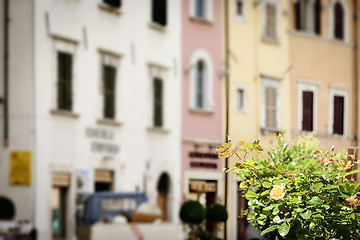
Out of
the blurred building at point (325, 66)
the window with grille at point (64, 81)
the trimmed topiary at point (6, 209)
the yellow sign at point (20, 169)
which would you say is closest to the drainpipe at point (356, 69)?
the blurred building at point (325, 66)

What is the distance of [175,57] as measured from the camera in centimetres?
1836

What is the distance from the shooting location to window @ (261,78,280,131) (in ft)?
A: 66.3

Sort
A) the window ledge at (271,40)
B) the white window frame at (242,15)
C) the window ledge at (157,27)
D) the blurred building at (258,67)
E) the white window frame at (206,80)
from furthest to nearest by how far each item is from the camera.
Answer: the window ledge at (271,40), the white window frame at (242,15), the blurred building at (258,67), the white window frame at (206,80), the window ledge at (157,27)

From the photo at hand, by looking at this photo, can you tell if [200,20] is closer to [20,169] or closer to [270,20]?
[270,20]

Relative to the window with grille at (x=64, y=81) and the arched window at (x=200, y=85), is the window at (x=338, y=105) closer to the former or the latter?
the arched window at (x=200, y=85)

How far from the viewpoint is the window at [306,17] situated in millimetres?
21653

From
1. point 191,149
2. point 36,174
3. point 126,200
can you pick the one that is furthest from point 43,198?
point 191,149

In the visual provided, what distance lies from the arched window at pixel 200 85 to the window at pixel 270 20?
202cm

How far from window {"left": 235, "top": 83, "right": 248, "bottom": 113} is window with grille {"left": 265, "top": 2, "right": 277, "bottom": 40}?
4.86 feet

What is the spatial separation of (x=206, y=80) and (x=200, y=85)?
174 millimetres

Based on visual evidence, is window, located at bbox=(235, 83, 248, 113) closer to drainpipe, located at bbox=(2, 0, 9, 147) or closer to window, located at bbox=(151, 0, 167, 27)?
window, located at bbox=(151, 0, 167, 27)

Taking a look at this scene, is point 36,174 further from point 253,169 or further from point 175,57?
point 253,169

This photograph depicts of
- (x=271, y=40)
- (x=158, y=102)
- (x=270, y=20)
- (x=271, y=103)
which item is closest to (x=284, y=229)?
(x=158, y=102)

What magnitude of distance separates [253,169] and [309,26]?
56.0 feet
